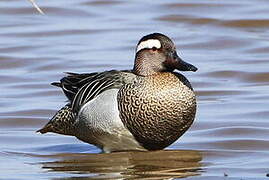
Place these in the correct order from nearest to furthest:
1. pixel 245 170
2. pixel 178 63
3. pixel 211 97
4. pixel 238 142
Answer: pixel 245 170, pixel 178 63, pixel 238 142, pixel 211 97

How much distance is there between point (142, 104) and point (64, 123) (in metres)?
0.87

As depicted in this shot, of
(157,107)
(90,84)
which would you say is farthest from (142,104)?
(90,84)

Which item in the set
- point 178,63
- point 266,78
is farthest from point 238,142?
point 266,78

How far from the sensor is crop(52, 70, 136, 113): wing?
9.15 metres

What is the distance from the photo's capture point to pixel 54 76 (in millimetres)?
13039

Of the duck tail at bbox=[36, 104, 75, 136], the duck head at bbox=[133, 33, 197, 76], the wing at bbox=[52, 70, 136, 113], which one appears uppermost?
the duck head at bbox=[133, 33, 197, 76]

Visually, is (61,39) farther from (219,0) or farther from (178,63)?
(178,63)

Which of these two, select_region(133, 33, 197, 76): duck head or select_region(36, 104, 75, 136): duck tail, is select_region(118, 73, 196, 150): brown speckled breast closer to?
select_region(133, 33, 197, 76): duck head

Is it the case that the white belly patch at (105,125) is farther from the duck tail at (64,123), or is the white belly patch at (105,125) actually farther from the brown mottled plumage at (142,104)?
the duck tail at (64,123)

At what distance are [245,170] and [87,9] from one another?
8808 mm

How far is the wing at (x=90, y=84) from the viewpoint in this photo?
9148 millimetres

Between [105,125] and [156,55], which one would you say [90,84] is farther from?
[156,55]

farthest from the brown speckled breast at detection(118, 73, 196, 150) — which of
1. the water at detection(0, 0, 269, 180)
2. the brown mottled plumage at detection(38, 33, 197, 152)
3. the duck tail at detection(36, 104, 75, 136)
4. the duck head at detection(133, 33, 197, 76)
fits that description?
the duck tail at detection(36, 104, 75, 136)

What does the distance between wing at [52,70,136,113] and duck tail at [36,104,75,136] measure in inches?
2.8
